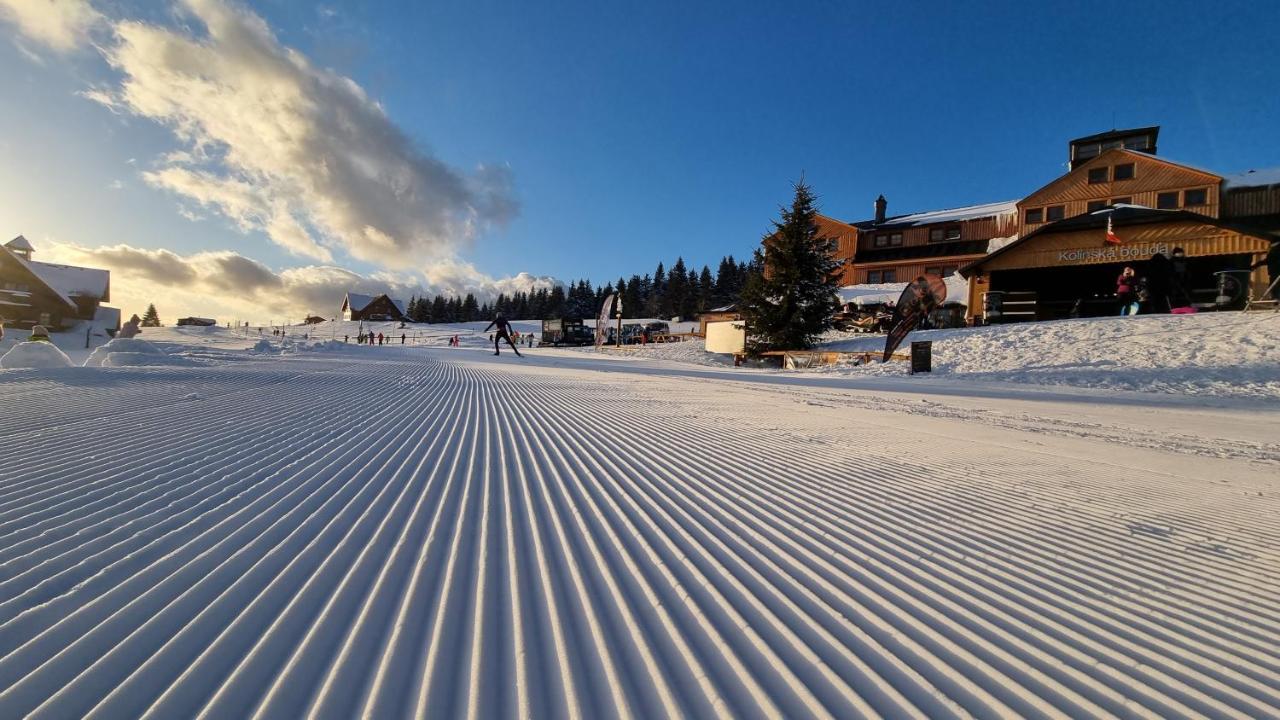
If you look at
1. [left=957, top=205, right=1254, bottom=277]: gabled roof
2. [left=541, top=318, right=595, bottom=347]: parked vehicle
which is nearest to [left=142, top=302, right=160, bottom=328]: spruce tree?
[left=541, top=318, right=595, bottom=347]: parked vehicle

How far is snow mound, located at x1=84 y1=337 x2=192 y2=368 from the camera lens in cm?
1344

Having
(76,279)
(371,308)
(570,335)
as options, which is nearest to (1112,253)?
(570,335)

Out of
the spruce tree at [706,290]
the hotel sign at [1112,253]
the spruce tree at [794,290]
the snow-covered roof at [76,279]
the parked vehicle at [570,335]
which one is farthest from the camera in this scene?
the spruce tree at [706,290]

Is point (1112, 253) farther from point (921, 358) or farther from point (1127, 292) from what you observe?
point (921, 358)

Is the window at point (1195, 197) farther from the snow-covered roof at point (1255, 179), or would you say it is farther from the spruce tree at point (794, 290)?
the spruce tree at point (794, 290)

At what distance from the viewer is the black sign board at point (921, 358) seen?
15.1m

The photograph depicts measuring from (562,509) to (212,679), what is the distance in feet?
6.09

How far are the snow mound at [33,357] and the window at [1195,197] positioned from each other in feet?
156

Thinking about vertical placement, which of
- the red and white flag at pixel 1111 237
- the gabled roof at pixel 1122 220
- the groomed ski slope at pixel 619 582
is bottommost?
the groomed ski slope at pixel 619 582

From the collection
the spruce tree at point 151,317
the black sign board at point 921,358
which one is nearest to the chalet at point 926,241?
the black sign board at point 921,358

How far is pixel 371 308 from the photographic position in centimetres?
8844

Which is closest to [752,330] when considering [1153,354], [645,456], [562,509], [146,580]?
[1153,354]

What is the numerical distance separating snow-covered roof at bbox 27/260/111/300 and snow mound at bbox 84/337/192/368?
42133mm

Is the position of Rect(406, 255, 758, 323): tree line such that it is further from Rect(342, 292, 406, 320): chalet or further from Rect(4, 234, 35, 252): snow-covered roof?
Rect(4, 234, 35, 252): snow-covered roof
